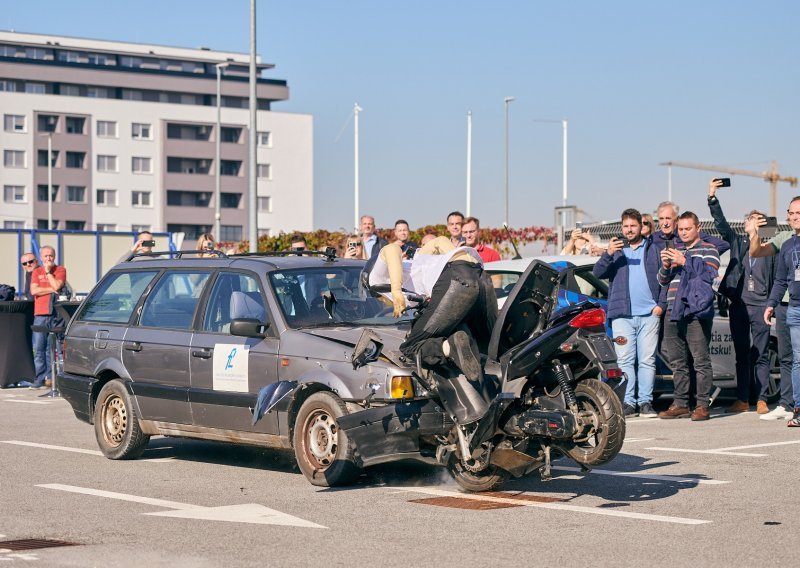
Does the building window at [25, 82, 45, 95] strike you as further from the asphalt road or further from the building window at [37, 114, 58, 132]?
the asphalt road

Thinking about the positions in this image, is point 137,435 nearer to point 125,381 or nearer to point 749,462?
point 125,381

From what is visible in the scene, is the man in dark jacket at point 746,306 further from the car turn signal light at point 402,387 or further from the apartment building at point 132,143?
the apartment building at point 132,143

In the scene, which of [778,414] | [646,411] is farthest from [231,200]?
[778,414]

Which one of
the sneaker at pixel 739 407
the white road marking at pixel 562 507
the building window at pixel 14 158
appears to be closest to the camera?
the white road marking at pixel 562 507

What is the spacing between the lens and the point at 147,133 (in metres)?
108

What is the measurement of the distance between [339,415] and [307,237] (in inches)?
965

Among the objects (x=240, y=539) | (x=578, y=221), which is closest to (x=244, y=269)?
(x=240, y=539)

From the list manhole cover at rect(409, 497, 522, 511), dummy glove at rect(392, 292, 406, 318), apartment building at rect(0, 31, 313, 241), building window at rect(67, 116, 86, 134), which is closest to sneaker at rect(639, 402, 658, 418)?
dummy glove at rect(392, 292, 406, 318)

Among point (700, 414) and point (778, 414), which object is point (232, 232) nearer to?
point (700, 414)

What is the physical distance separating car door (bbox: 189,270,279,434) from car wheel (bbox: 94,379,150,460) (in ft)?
2.86

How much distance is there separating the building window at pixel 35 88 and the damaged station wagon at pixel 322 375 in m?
98.0

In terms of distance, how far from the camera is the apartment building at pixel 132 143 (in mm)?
102750

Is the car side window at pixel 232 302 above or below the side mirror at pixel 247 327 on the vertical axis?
above

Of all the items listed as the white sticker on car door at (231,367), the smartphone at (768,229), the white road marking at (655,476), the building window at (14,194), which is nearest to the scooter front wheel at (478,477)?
the white road marking at (655,476)
